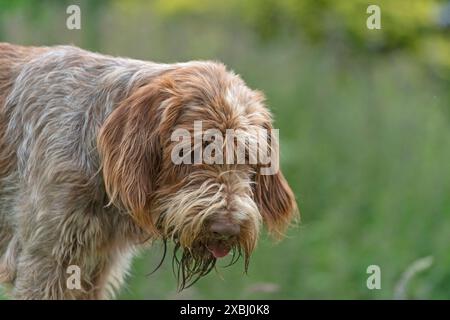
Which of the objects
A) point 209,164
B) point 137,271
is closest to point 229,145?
point 209,164

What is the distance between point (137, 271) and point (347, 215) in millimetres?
2164

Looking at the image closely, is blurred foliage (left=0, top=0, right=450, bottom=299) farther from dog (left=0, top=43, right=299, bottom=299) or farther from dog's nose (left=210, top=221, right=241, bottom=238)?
dog's nose (left=210, top=221, right=241, bottom=238)

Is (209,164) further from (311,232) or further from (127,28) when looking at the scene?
(127,28)

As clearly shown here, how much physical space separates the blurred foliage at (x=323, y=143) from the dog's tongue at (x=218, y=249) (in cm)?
313

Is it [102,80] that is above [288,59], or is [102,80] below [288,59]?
below

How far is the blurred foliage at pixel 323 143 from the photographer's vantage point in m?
9.16

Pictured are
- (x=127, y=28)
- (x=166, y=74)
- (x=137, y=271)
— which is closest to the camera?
(x=166, y=74)

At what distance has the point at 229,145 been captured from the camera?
496 cm

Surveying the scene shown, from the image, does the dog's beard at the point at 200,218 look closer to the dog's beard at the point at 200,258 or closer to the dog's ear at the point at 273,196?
the dog's beard at the point at 200,258

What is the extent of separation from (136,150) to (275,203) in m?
0.81

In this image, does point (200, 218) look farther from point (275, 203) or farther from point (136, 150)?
point (275, 203)

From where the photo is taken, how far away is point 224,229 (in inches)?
190

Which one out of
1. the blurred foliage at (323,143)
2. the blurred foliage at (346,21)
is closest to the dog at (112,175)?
the blurred foliage at (323,143)

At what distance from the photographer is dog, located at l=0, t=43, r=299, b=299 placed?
196 inches
